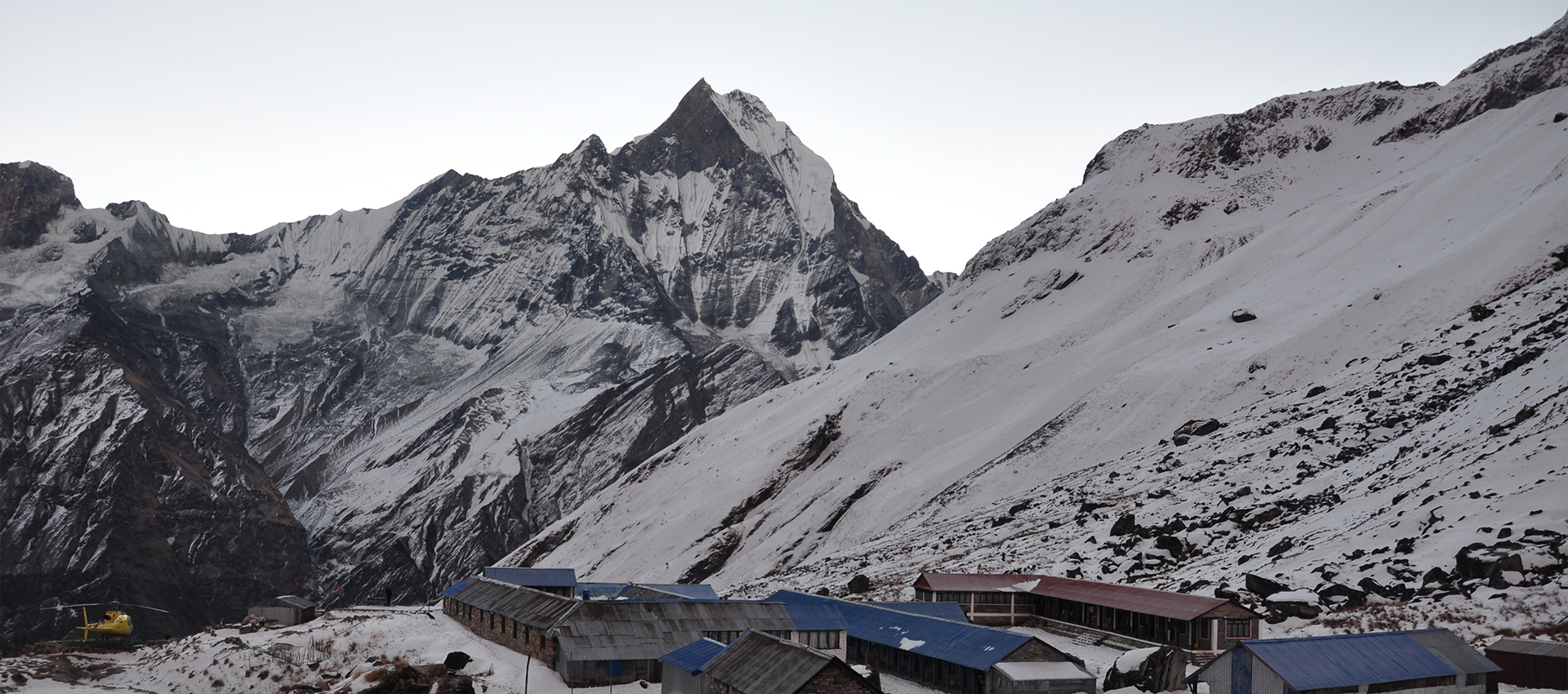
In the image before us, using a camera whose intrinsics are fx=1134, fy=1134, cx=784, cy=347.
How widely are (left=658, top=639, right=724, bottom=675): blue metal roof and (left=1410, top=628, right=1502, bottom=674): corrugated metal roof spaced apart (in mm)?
21531

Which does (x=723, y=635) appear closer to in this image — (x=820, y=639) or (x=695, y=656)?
(x=820, y=639)

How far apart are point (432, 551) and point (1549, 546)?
16151 cm

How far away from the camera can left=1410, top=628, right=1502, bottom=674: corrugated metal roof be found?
3334 centimetres

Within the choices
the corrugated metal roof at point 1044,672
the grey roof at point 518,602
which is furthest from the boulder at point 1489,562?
the grey roof at point 518,602

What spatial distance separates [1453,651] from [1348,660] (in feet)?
12.4

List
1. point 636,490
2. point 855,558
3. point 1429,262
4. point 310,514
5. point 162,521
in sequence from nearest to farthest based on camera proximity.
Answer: point 855,558, point 1429,262, point 636,490, point 162,521, point 310,514

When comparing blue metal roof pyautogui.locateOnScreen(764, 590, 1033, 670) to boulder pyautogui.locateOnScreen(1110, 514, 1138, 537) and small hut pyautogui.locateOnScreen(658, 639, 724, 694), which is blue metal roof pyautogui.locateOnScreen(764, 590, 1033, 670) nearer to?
small hut pyautogui.locateOnScreen(658, 639, 724, 694)

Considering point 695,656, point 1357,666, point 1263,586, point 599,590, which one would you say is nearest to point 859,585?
point 599,590

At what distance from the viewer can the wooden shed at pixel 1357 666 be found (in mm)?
31859

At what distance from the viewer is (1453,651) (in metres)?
33.7

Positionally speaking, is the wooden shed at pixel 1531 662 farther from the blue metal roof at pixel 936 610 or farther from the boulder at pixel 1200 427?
the boulder at pixel 1200 427

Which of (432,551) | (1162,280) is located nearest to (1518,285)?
(1162,280)

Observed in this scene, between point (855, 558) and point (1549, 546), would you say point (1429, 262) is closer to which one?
point (855, 558)

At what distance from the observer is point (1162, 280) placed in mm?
142875
